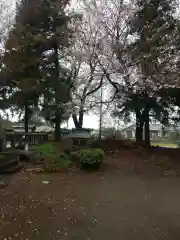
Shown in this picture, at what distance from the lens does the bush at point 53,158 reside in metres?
9.88

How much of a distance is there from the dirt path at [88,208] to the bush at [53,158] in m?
0.81

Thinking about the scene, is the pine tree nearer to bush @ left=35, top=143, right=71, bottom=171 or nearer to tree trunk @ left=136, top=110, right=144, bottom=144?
bush @ left=35, top=143, right=71, bottom=171

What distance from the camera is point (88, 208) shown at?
21.0ft

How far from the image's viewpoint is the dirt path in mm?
5074

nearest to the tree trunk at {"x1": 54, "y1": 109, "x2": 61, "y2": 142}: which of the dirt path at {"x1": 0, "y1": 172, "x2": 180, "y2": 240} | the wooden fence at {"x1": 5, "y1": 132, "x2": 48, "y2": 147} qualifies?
the wooden fence at {"x1": 5, "y1": 132, "x2": 48, "y2": 147}

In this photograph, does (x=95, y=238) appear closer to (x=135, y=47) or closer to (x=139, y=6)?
(x=135, y=47)

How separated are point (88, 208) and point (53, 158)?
13.7ft

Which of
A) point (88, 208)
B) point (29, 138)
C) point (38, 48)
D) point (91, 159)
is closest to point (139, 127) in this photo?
point (29, 138)

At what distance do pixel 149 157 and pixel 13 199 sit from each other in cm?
805

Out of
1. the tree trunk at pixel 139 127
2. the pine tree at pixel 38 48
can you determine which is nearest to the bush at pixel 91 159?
the pine tree at pixel 38 48

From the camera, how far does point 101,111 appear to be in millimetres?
18969

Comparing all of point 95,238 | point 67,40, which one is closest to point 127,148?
point 67,40

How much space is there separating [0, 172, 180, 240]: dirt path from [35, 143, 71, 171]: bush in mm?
809

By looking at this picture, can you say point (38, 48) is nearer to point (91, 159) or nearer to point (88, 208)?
point (91, 159)
